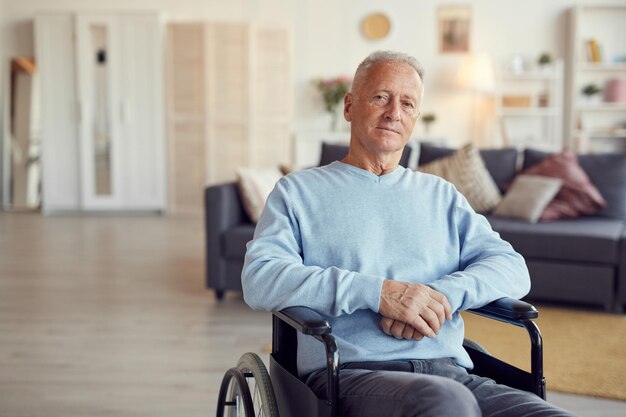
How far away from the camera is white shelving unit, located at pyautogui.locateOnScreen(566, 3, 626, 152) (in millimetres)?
7375

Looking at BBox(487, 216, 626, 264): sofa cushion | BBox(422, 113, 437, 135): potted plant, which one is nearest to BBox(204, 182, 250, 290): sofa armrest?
BBox(487, 216, 626, 264): sofa cushion

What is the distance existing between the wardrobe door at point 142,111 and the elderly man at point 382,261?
630 centimetres

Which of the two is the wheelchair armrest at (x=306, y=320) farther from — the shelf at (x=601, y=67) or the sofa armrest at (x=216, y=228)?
the shelf at (x=601, y=67)

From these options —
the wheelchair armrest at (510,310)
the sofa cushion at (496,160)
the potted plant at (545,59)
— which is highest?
the potted plant at (545,59)

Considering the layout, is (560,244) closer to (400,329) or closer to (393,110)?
(393,110)

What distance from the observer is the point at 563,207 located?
14.1 feet

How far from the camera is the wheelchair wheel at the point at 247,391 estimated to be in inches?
60.6

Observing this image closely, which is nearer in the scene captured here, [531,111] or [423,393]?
[423,393]

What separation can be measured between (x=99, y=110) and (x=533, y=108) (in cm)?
446

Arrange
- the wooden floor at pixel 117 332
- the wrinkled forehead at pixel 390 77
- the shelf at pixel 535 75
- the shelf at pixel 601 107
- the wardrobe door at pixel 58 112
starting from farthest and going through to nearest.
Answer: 1. the wardrobe door at pixel 58 112
2. the shelf at pixel 535 75
3. the shelf at pixel 601 107
4. the wooden floor at pixel 117 332
5. the wrinkled forehead at pixel 390 77

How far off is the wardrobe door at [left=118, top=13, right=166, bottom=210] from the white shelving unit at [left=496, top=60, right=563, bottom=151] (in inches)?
139

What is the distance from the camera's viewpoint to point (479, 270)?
1.64 m

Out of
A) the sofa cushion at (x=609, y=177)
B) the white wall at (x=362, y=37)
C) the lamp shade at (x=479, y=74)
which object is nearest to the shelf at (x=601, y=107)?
the white wall at (x=362, y=37)

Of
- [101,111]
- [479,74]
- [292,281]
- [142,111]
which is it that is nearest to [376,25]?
[479,74]
